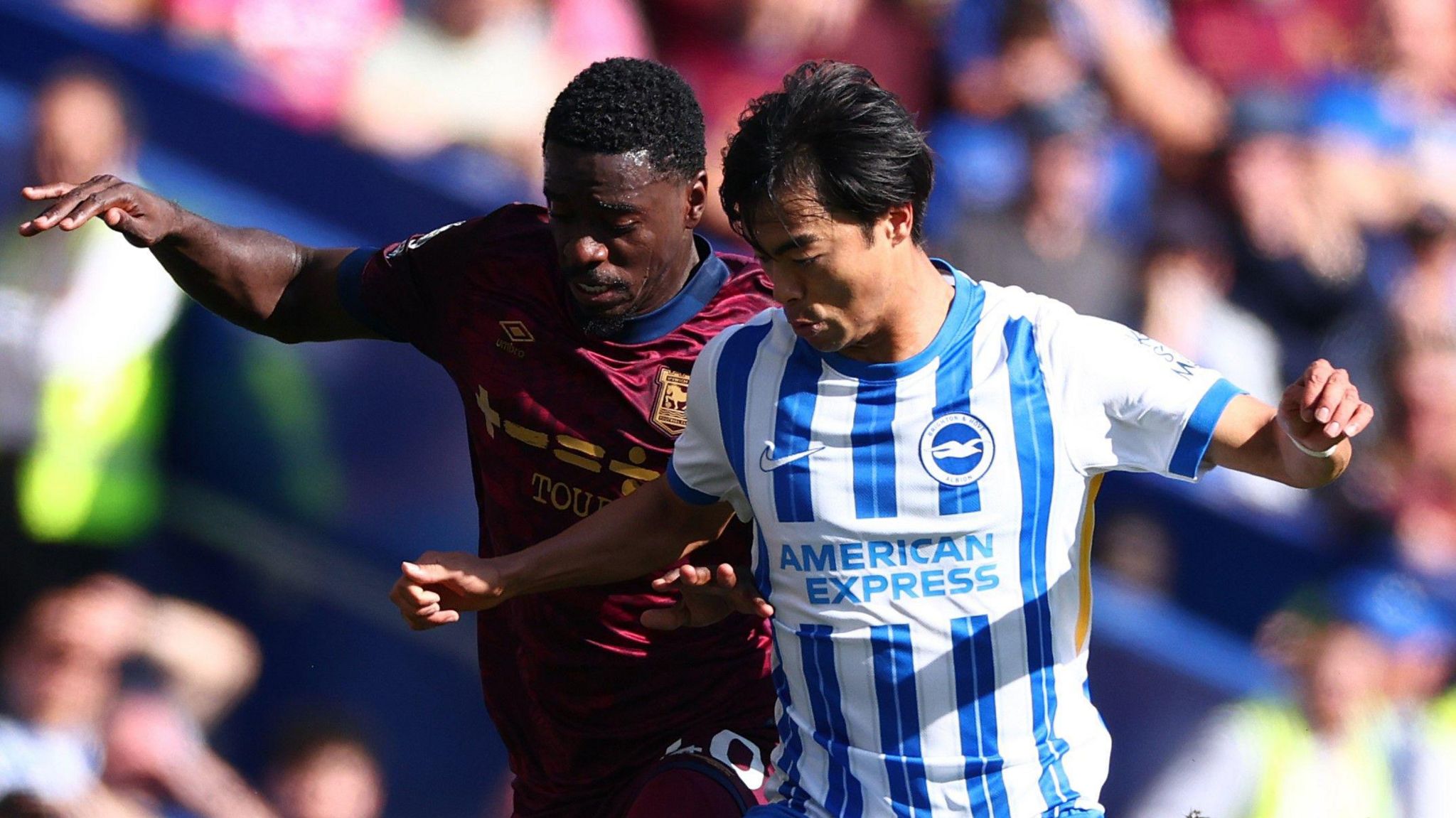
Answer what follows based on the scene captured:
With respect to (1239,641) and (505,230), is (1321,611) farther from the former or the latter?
(505,230)

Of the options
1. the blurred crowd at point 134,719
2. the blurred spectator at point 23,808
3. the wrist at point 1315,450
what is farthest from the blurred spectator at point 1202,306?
the blurred spectator at point 23,808

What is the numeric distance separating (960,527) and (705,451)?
45 centimetres

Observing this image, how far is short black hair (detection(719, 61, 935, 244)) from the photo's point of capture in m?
2.48

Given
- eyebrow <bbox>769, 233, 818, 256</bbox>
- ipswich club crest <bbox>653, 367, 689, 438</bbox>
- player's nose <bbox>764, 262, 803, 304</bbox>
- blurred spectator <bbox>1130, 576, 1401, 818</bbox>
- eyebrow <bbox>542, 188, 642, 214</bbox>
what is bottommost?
blurred spectator <bbox>1130, 576, 1401, 818</bbox>

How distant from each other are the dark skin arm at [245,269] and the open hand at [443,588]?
855mm

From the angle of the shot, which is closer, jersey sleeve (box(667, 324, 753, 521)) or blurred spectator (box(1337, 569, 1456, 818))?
jersey sleeve (box(667, 324, 753, 521))

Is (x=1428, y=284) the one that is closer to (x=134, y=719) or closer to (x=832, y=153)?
(x=832, y=153)

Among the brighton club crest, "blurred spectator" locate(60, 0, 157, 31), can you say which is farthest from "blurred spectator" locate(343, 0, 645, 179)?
the brighton club crest

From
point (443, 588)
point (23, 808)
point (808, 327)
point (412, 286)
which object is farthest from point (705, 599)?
point (23, 808)

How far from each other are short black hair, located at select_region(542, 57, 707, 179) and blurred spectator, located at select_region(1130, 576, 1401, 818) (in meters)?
3.37

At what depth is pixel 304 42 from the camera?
4.72 meters

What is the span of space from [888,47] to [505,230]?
2.43 meters

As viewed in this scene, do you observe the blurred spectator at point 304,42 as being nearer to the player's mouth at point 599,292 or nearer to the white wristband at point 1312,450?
the player's mouth at point 599,292

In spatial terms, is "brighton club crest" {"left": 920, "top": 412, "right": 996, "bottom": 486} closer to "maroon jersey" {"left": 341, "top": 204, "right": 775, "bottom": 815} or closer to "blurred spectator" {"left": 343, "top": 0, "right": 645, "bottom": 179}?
"maroon jersey" {"left": 341, "top": 204, "right": 775, "bottom": 815}
